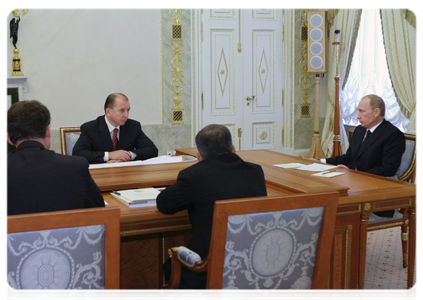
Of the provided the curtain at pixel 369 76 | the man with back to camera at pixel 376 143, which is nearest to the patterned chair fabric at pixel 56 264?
the man with back to camera at pixel 376 143

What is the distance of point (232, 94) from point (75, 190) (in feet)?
18.1

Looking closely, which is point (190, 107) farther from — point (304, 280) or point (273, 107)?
point (304, 280)

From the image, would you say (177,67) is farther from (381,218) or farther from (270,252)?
(270,252)

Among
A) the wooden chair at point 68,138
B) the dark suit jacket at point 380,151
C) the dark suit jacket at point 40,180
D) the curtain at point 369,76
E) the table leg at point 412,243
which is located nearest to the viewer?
the dark suit jacket at point 40,180

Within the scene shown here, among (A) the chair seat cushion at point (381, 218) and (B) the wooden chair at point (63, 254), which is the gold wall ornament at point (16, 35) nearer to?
(A) the chair seat cushion at point (381, 218)

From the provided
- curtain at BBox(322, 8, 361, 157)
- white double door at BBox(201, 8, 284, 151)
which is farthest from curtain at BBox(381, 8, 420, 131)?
white double door at BBox(201, 8, 284, 151)

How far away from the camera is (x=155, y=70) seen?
22.3ft

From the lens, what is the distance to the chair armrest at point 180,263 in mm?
1988

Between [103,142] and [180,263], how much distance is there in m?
2.05

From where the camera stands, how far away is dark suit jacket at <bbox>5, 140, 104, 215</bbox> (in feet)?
6.37

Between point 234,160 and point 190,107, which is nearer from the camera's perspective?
point 234,160

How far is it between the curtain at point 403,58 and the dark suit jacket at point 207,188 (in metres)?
4.34

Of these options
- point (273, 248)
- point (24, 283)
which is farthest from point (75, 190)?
point (273, 248)

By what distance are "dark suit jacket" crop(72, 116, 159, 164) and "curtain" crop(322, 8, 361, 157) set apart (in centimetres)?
415
